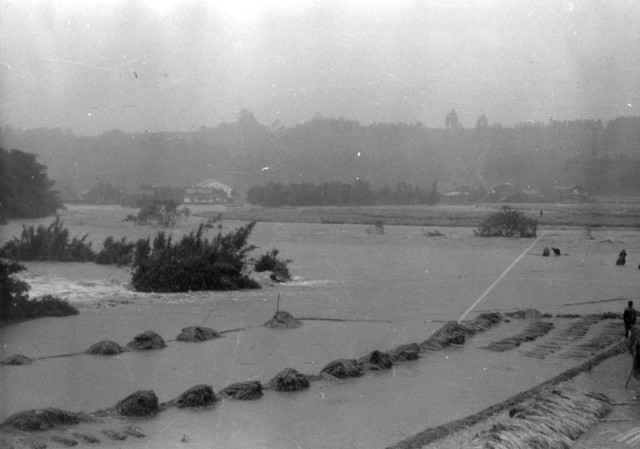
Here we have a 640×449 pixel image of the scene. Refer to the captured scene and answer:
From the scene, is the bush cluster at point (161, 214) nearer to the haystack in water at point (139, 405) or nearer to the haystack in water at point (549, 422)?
the haystack in water at point (139, 405)

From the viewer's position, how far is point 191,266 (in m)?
15.7

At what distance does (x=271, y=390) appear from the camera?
8.09 metres

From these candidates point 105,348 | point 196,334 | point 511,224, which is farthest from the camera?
point 511,224

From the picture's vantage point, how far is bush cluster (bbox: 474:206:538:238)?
97.1 feet

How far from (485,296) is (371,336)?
17.1ft

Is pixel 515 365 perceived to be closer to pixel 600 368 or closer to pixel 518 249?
pixel 600 368

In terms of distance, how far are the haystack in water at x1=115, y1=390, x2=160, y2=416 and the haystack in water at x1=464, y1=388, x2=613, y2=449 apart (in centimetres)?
279

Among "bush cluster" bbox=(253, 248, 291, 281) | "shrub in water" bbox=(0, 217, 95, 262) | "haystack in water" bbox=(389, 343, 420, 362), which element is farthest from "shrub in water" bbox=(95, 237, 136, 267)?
"haystack in water" bbox=(389, 343, 420, 362)

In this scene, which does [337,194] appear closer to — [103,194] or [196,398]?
[103,194]

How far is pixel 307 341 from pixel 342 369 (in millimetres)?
2274

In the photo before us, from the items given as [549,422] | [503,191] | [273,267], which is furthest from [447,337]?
[503,191]

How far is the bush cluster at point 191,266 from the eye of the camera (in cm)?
1528

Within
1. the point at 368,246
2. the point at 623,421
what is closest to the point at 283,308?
the point at 623,421

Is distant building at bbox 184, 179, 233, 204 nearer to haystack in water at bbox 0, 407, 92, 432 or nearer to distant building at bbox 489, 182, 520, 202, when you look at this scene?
distant building at bbox 489, 182, 520, 202
